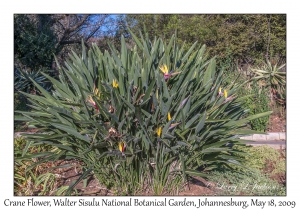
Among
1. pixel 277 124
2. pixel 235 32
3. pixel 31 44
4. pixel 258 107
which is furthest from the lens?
pixel 235 32

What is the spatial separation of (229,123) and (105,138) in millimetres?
1148

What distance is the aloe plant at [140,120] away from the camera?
9.55 feet

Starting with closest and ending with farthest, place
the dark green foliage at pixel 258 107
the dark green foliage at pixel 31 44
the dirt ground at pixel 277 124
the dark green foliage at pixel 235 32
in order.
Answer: the dark green foliage at pixel 258 107 → the dirt ground at pixel 277 124 → the dark green foliage at pixel 31 44 → the dark green foliage at pixel 235 32

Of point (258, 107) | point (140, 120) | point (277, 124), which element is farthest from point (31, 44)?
point (140, 120)

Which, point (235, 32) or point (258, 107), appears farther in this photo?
point (235, 32)

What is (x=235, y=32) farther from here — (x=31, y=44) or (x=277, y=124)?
(x=31, y=44)

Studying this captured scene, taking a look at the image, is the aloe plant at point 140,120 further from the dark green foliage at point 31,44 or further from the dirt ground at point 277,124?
the dark green foliage at point 31,44

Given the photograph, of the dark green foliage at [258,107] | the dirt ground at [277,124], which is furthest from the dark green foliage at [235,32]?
the dark green foliage at [258,107]

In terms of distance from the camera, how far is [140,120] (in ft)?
9.40

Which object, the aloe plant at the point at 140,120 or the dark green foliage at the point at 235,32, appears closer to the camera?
the aloe plant at the point at 140,120

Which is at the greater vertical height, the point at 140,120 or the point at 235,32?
the point at 235,32

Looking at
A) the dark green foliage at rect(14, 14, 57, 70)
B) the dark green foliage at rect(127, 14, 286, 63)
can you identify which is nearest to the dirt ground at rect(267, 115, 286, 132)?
the dark green foliage at rect(127, 14, 286, 63)

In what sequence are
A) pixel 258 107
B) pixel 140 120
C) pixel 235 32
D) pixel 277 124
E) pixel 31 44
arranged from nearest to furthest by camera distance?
pixel 140 120 → pixel 258 107 → pixel 277 124 → pixel 31 44 → pixel 235 32

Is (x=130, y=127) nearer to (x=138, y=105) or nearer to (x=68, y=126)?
(x=138, y=105)
